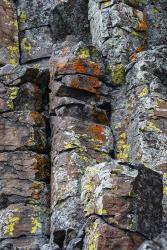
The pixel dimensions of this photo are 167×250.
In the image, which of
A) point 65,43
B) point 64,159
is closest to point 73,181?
point 64,159

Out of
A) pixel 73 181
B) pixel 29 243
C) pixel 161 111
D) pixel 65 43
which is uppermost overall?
pixel 65 43

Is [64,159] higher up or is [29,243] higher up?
[64,159]

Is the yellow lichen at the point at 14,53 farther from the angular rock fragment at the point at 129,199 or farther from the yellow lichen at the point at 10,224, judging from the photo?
the angular rock fragment at the point at 129,199

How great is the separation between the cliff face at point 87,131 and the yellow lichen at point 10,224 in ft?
0.06

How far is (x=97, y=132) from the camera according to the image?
16.8m

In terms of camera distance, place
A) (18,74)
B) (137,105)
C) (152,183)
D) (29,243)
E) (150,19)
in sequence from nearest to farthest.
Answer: (152,183) < (29,243) < (137,105) < (18,74) < (150,19)

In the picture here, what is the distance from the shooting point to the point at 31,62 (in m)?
19.9

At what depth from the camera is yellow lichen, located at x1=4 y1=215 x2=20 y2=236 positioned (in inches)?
621

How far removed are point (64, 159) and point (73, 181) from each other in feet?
1.91

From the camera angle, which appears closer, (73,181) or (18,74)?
(73,181)

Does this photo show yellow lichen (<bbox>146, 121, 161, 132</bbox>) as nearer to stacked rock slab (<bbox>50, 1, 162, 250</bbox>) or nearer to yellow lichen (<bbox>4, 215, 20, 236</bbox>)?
stacked rock slab (<bbox>50, 1, 162, 250</bbox>)

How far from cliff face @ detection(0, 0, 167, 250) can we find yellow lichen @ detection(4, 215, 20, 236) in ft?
0.06

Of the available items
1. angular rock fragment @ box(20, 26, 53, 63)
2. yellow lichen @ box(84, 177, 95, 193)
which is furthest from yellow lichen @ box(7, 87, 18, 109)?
yellow lichen @ box(84, 177, 95, 193)

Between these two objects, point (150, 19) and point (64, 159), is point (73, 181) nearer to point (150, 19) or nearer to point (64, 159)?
point (64, 159)
